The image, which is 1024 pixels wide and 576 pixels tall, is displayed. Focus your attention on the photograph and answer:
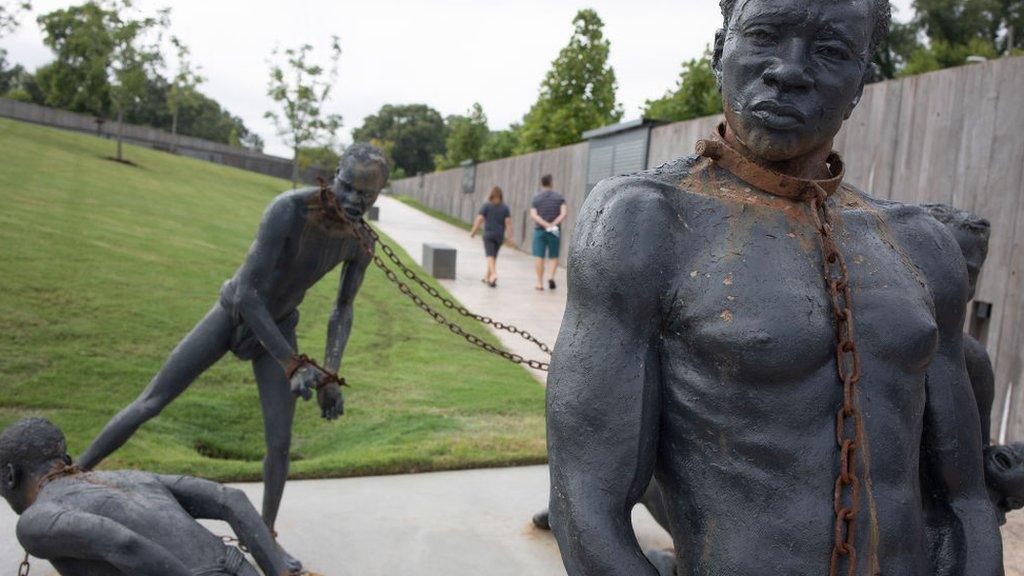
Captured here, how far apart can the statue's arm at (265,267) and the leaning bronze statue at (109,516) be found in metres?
0.94

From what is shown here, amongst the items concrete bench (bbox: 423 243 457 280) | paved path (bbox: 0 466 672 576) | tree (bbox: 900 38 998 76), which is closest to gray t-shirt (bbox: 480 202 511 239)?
concrete bench (bbox: 423 243 457 280)

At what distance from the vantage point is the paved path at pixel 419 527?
4848 mm

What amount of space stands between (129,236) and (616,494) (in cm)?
1495

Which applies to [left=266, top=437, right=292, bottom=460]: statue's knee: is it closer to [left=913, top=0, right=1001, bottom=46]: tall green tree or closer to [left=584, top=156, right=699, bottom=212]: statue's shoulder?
[left=584, top=156, right=699, bottom=212]: statue's shoulder

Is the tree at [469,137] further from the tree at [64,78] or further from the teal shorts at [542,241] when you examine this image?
the teal shorts at [542,241]

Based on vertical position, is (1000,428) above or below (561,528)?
below

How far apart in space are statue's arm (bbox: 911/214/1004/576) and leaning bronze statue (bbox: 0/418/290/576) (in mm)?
2800

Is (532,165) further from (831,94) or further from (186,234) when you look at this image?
(831,94)

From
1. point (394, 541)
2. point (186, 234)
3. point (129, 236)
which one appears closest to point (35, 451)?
point (394, 541)

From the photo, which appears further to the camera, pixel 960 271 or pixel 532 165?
pixel 532 165

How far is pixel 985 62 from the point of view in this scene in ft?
22.3

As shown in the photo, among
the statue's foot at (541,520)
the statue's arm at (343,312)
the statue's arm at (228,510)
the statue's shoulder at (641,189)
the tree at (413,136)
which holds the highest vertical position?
the tree at (413,136)

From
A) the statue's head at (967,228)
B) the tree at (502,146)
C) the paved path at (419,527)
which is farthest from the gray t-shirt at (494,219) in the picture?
the tree at (502,146)

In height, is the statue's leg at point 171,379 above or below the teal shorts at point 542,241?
below
